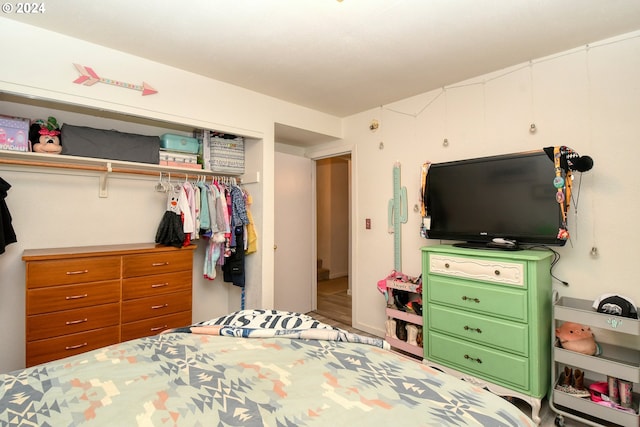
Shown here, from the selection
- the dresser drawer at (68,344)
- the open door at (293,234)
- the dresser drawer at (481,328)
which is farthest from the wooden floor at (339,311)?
the dresser drawer at (68,344)

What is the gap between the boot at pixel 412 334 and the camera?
274 cm

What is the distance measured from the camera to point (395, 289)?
2.98 m

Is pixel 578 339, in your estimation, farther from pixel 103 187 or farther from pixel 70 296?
pixel 103 187

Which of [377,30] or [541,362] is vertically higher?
[377,30]

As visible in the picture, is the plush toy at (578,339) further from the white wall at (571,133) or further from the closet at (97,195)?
the closet at (97,195)

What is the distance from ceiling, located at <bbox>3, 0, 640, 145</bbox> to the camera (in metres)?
1.78

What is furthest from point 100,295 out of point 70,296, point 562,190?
point 562,190

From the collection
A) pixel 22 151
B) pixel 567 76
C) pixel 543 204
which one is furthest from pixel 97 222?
pixel 567 76

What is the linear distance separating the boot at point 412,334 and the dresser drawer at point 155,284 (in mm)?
1987

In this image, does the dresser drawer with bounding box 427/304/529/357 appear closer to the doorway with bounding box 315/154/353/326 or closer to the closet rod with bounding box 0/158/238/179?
the closet rod with bounding box 0/158/238/179

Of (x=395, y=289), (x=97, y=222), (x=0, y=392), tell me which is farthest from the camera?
(x=395, y=289)

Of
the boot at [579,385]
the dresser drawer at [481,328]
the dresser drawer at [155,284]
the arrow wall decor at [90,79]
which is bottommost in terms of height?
the boot at [579,385]

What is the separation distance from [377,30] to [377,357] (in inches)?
75.4

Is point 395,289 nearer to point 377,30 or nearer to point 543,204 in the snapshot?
point 543,204
